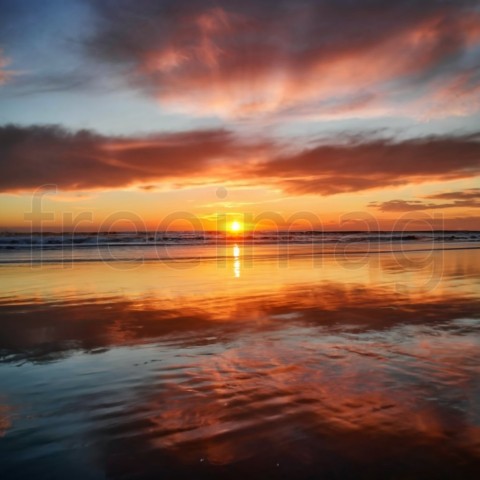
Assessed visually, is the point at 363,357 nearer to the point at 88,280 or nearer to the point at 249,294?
the point at 249,294

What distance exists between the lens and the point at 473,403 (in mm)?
4500

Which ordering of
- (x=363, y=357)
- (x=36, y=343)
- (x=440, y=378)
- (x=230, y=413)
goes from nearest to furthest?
(x=230, y=413), (x=440, y=378), (x=363, y=357), (x=36, y=343)

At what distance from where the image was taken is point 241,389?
4.99 meters

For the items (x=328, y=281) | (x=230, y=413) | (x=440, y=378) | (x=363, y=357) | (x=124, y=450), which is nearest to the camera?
(x=124, y=450)

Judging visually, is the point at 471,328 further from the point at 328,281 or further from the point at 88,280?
the point at 88,280

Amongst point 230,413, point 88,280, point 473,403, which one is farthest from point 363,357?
point 88,280

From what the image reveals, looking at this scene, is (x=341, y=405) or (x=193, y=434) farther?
(x=341, y=405)

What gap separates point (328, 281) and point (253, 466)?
11887mm

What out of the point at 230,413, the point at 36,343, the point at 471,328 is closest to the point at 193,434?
the point at 230,413

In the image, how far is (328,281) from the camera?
1499cm

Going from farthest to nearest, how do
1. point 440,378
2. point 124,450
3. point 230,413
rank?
point 440,378 < point 230,413 < point 124,450

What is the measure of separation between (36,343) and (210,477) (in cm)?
498

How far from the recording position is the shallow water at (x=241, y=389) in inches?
138

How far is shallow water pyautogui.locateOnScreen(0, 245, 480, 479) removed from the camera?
351cm
